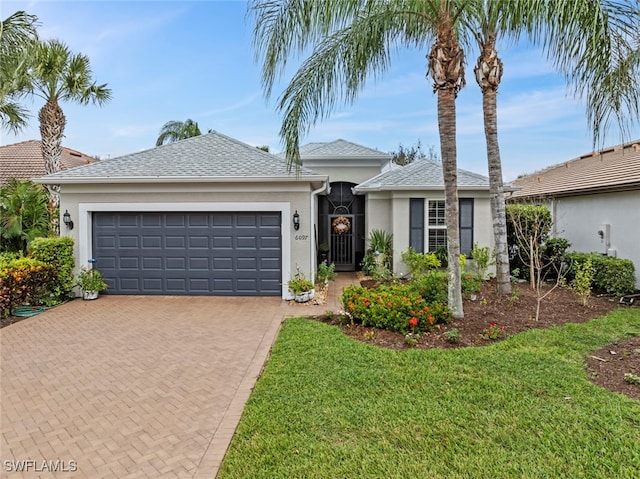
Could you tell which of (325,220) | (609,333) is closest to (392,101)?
(325,220)

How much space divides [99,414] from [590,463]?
541 centimetres

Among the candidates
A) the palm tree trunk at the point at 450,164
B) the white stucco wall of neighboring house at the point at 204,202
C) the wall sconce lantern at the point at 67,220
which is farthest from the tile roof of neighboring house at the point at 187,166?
the palm tree trunk at the point at 450,164

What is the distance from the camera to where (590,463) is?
3.53 metres

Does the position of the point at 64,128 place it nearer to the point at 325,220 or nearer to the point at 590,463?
the point at 325,220

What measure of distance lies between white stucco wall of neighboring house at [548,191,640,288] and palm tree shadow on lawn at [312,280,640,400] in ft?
8.37

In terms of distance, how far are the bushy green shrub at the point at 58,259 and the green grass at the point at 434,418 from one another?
7.80 metres

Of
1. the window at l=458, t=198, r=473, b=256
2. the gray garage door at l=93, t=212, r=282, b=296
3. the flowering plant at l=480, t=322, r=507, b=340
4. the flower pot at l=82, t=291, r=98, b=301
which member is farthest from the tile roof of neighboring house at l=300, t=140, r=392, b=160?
the flowering plant at l=480, t=322, r=507, b=340

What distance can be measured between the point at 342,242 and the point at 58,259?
401 inches

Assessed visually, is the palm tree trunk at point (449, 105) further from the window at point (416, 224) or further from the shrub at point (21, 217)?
the shrub at point (21, 217)

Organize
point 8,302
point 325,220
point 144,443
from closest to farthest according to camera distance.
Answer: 1. point 144,443
2. point 8,302
3. point 325,220

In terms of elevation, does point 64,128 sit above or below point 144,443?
above

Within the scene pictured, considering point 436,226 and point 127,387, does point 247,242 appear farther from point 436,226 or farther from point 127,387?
point 436,226

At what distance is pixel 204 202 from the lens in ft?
36.3

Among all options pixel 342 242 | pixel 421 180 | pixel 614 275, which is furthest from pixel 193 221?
pixel 614 275
